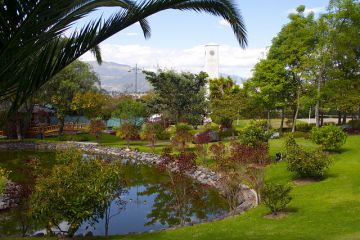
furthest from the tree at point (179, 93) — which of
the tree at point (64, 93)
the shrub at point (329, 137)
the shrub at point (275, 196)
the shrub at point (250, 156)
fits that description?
the shrub at point (275, 196)

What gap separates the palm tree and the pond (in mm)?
6301

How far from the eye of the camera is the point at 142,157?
2698 cm

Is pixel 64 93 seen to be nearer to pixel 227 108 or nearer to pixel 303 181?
pixel 227 108

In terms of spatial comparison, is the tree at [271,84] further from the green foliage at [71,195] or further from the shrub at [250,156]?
the green foliage at [71,195]

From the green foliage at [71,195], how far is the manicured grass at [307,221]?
1.57m

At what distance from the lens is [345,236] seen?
9.36 metres

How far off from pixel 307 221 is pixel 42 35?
29.6 feet

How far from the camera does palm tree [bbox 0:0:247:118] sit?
182 inches

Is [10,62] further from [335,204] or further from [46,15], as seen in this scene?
[335,204]

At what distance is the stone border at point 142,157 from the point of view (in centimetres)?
1610

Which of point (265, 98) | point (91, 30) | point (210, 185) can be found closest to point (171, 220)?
point (210, 185)

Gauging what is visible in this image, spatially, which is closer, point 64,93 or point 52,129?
point 64,93

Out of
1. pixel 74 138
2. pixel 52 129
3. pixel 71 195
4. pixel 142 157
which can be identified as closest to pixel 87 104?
pixel 74 138

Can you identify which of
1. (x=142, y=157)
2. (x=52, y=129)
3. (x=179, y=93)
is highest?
(x=179, y=93)
